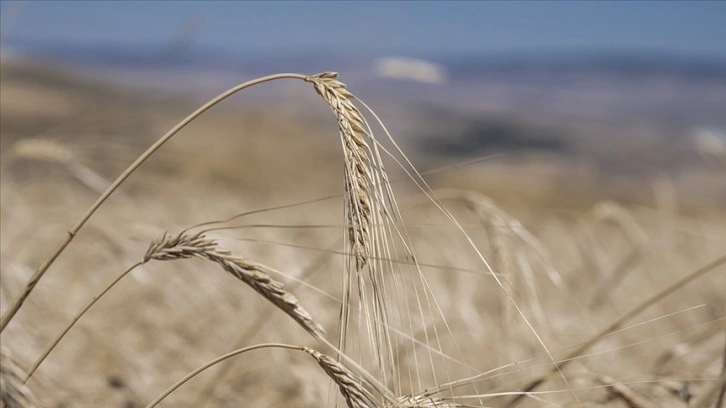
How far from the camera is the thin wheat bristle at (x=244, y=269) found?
76 centimetres

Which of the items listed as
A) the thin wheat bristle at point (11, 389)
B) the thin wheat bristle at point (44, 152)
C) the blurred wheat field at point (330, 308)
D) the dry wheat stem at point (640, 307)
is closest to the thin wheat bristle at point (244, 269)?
the blurred wheat field at point (330, 308)

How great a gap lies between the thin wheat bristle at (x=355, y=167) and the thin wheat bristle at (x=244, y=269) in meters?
0.09

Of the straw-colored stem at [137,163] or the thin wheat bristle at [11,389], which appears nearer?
the thin wheat bristle at [11,389]

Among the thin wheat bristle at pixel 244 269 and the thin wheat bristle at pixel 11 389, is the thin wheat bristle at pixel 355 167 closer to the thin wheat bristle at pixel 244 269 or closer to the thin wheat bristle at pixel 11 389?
the thin wheat bristle at pixel 244 269

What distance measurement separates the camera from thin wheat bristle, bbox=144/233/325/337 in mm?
758

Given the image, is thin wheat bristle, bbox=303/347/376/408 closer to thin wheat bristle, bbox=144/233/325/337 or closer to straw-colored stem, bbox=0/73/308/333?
thin wheat bristle, bbox=144/233/325/337

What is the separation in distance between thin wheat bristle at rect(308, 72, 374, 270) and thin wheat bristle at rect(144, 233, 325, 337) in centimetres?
9

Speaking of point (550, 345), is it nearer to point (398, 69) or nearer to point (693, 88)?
point (398, 69)

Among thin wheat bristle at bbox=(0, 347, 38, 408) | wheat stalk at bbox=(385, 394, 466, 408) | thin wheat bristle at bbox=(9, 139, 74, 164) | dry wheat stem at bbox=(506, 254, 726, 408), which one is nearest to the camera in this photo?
thin wheat bristle at bbox=(0, 347, 38, 408)

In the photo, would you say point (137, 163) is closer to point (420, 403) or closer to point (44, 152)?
point (420, 403)

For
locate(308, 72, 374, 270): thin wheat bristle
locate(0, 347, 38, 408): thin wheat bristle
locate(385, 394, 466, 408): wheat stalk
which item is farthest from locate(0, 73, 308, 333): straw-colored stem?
locate(385, 394, 466, 408): wheat stalk

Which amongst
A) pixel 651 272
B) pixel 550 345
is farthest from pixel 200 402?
pixel 651 272

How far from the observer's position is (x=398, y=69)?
162 centimetres

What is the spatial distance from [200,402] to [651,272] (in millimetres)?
3049
